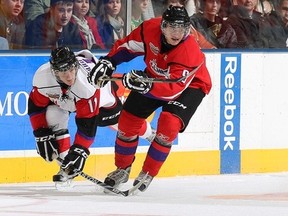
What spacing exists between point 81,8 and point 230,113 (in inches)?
57.3

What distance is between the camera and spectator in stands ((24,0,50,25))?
7.93 meters

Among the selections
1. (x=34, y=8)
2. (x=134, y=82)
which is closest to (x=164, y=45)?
(x=134, y=82)

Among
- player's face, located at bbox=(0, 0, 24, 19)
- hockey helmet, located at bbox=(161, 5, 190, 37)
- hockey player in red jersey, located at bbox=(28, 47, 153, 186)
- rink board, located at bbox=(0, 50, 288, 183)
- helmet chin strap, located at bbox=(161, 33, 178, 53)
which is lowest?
rink board, located at bbox=(0, 50, 288, 183)

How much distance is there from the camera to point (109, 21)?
8.45 meters

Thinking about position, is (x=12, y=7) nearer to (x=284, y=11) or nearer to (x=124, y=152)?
(x=124, y=152)

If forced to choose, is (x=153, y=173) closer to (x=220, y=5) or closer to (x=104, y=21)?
(x=104, y=21)

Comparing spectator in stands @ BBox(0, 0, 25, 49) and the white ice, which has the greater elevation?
spectator in stands @ BBox(0, 0, 25, 49)

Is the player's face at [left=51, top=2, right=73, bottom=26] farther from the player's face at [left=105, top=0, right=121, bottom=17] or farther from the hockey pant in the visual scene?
the hockey pant

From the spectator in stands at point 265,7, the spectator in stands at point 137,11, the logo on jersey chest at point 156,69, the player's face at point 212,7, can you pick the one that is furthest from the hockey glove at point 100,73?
the spectator in stands at point 265,7

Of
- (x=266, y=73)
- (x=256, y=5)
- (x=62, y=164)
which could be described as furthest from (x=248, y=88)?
(x=62, y=164)

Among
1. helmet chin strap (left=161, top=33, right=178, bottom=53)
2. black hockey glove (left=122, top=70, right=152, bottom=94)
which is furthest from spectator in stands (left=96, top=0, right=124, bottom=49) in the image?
black hockey glove (left=122, top=70, right=152, bottom=94)

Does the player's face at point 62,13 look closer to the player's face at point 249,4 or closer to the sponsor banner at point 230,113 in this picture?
the sponsor banner at point 230,113

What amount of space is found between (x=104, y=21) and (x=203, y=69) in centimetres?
126

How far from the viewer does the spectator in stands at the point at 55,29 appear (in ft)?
26.3
